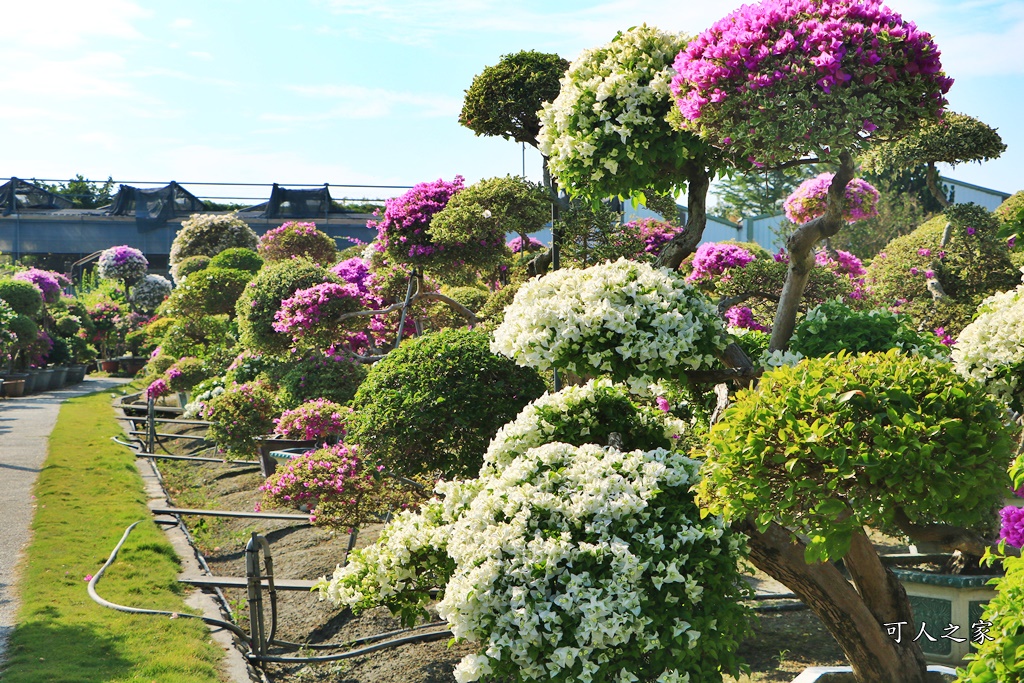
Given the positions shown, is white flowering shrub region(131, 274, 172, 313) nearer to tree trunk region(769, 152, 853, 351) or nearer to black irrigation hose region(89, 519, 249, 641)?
black irrigation hose region(89, 519, 249, 641)

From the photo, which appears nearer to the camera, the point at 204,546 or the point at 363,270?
the point at 204,546

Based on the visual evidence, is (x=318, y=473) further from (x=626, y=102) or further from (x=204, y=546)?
(x=626, y=102)

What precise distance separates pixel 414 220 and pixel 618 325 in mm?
7769

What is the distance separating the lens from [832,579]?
494 centimetres

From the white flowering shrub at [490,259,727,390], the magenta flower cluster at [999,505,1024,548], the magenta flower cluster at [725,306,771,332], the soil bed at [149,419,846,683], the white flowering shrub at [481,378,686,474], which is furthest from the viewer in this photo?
the magenta flower cluster at [725,306,771,332]

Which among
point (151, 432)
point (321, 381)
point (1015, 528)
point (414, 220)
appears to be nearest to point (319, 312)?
point (321, 381)

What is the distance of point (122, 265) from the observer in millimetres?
39062

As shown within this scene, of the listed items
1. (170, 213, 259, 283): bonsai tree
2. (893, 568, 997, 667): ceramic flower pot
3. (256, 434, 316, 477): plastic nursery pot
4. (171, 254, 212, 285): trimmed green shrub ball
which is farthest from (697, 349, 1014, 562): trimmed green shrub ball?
(170, 213, 259, 283): bonsai tree

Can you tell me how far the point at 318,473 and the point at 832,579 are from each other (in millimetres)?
5357

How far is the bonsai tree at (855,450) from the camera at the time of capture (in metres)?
3.65

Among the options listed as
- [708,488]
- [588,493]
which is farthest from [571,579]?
[708,488]

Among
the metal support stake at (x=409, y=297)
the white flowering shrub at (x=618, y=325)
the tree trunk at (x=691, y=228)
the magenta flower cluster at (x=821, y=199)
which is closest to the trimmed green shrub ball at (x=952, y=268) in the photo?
the magenta flower cluster at (x=821, y=199)

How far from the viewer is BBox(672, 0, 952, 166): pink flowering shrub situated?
4738 millimetres

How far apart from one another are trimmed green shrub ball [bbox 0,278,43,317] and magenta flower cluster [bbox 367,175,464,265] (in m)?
19.4
